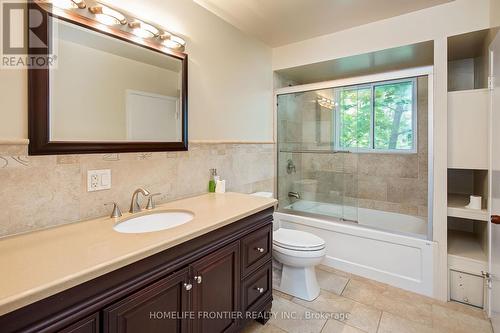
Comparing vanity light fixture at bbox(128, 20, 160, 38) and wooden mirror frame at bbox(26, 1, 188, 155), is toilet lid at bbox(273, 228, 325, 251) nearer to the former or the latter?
wooden mirror frame at bbox(26, 1, 188, 155)

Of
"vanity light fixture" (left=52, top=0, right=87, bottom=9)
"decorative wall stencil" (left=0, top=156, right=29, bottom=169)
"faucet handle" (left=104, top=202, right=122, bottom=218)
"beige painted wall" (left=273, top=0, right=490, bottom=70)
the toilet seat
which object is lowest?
the toilet seat

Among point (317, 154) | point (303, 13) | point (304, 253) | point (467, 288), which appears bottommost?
point (467, 288)

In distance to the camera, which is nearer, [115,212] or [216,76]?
[115,212]

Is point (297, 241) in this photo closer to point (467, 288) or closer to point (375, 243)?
point (375, 243)

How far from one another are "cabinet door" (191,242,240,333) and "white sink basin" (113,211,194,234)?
0.31 meters

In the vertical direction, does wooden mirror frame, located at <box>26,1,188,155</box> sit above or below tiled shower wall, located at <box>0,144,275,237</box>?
above

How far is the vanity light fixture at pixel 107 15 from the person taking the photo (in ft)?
4.55

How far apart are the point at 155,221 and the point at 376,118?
2685 mm

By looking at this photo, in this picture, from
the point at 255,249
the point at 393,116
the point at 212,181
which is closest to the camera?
the point at 255,249

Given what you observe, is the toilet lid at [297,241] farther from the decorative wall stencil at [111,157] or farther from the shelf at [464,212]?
the decorative wall stencil at [111,157]

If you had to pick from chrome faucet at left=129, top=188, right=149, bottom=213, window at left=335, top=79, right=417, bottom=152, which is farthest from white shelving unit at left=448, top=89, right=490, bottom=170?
chrome faucet at left=129, top=188, right=149, bottom=213

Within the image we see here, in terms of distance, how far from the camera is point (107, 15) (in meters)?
1.43

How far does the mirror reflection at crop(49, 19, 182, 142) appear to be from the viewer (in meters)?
1.29

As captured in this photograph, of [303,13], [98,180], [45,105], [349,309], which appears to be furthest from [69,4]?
[349,309]
